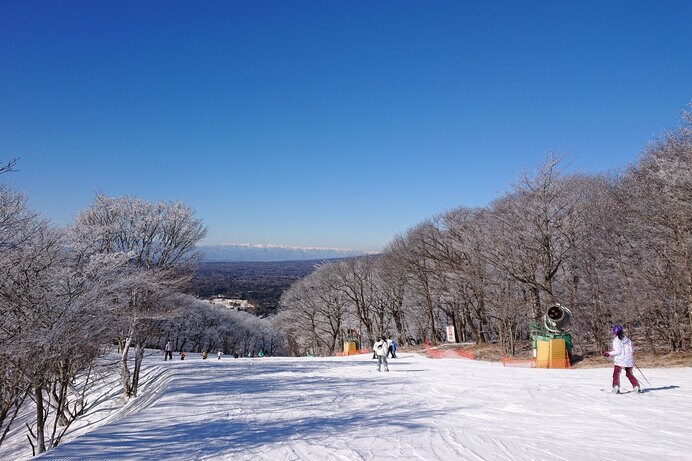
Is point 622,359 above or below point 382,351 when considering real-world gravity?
above

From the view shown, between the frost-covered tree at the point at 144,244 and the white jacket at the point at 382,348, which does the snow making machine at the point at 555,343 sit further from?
the frost-covered tree at the point at 144,244

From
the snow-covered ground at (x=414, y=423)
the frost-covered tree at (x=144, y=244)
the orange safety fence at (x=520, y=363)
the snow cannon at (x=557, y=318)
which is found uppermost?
the frost-covered tree at (x=144, y=244)

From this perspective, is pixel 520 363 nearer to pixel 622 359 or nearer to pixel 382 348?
pixel 382 348

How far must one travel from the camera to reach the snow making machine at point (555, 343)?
1823 cm

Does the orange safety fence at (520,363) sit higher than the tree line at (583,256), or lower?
lower

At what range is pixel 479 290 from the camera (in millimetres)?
31812

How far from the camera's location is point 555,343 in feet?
60.2

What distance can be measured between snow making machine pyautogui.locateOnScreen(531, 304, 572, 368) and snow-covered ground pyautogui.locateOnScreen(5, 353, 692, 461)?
3.33 m

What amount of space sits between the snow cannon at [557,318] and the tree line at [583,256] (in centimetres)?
356

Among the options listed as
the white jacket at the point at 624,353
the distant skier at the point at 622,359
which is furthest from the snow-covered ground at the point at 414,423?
the white jacket at the point at 624,353

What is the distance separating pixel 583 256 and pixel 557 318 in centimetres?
716

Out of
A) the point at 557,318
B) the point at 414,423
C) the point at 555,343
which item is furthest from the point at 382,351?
the point at 414,423

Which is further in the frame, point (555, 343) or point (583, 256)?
point (583, 256)

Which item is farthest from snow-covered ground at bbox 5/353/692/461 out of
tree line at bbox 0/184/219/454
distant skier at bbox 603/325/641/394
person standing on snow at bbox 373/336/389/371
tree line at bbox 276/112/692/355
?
tree line at bbox 276/112/692/355
